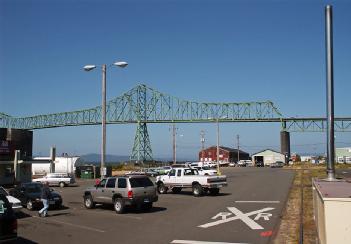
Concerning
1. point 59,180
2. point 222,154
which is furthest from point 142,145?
point 59,180

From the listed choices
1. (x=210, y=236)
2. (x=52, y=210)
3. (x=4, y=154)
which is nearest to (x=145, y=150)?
(x=4, y=154)

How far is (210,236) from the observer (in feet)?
50.4

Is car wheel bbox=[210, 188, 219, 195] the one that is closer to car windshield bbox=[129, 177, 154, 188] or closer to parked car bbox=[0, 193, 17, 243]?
car windshield bbox=[129, 177, 154, 188]

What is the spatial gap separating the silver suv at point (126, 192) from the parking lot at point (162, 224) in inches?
21.1

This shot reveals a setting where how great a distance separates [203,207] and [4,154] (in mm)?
29609

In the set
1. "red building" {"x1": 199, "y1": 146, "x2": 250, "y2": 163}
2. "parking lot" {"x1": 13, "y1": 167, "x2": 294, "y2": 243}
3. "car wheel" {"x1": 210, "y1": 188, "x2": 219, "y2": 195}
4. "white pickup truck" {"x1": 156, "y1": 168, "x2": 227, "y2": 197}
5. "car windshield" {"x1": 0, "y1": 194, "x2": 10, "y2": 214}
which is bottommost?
"parking lot" {"x1": 13, "y1": 167, "x2": 294, "y2": 243}

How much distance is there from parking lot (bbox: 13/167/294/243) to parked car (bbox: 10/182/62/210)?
0.69 metres

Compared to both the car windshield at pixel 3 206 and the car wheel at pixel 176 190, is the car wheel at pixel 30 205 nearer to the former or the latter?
the car windshield at pixel 3 206

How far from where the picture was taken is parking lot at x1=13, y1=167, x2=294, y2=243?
50.0ft

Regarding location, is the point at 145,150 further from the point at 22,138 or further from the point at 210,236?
the point at 210,236

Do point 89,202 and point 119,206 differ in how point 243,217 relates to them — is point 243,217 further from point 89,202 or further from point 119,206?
point 89,202

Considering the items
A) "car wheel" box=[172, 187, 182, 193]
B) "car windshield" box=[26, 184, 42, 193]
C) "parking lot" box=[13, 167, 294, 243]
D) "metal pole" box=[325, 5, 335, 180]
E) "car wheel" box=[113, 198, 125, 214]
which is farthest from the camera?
"car wheel" box=[172, 187, 182, 193]

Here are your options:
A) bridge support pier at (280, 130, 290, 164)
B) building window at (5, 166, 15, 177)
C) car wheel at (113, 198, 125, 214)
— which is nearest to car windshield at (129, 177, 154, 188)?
car wheel at (113, 198, 125, 214)

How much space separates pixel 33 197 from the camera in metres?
24.4
